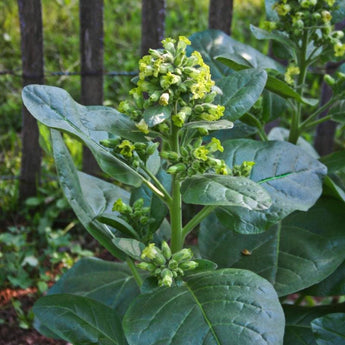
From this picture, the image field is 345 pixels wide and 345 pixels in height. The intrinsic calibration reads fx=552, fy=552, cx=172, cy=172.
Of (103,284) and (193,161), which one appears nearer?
(193,161)

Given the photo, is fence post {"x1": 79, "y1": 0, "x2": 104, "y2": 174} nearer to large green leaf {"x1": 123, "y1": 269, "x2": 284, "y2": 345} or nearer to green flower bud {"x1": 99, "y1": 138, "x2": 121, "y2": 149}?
green flower bud {"x1": 99, "y1": 138, "x2": 121, "y2": 149}

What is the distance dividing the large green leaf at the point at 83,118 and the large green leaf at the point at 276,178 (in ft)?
0.94

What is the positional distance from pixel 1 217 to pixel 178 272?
151 centimetres

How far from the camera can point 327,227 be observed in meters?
1.57

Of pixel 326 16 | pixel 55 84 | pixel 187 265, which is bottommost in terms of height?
pixel 55 84

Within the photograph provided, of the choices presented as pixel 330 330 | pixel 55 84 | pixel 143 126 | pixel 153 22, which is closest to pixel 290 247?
pixel 330 330

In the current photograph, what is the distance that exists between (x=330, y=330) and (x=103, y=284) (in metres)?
0.64

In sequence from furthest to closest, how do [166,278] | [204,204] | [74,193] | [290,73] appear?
[290,73] < [74,193] < [166,278] < [204,204]

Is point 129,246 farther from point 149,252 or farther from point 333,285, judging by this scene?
point 333,285

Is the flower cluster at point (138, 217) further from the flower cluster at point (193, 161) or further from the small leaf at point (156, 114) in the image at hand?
the small leaf at point (156, 114)

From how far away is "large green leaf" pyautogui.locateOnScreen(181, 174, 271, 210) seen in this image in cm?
107

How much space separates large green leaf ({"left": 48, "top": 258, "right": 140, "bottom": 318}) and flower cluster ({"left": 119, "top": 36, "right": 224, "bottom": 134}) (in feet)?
1.90

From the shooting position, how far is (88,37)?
237 centimetres

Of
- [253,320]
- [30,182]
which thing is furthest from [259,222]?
[30,182]
